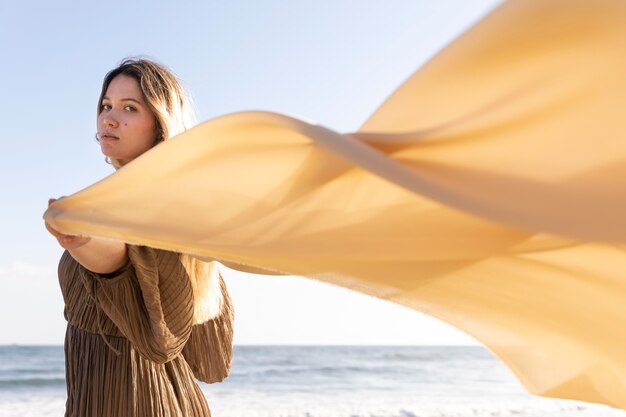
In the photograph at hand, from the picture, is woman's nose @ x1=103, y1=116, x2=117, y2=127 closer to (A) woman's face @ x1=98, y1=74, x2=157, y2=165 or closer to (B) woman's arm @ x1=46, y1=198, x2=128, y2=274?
(A) woman's face @ x1=98, y1=74, x2=157, y2=165

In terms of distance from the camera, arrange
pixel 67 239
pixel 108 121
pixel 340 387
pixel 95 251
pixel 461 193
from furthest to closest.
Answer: pixel 340 387 → pixel 108 121 → pixel 95 251 → pixel 67 239 → pixel 461 193

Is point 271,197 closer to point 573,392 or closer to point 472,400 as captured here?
point 573,392

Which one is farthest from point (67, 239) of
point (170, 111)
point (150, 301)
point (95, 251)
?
point (170, 111)

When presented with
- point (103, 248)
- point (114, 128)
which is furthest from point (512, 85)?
point (114, 128)

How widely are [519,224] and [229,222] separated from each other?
530 mm

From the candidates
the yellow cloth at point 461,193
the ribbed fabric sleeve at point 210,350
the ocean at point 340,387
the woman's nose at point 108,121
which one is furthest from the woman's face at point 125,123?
the ocean at point 340,387

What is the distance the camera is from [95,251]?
1.70 m

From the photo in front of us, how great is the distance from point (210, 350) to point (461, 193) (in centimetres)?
126

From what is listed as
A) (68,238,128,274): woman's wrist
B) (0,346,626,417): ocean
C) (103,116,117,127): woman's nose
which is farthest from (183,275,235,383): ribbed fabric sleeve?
(0,346,626,417): ocean

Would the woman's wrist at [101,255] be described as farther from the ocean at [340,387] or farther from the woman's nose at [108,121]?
the ocean at [340,387]

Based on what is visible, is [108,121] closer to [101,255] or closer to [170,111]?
[170,111]

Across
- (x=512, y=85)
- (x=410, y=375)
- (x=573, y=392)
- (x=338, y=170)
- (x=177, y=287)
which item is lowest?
(x=410, y=375)

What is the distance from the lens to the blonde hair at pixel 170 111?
7.00ft

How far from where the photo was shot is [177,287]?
6.16 ft
